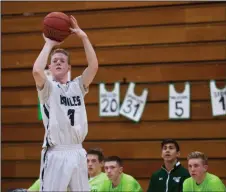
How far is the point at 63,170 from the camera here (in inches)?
205

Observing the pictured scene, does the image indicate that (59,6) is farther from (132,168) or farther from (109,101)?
(132,168)

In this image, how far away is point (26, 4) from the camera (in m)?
9.98

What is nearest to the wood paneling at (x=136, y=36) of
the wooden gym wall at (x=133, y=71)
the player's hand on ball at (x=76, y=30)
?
the wooden gym wall at (x=133, y=71)

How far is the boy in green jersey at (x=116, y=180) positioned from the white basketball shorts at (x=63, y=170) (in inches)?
112

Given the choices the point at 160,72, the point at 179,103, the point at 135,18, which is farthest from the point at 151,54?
the point at 179,103

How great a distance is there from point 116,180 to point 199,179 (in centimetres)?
116

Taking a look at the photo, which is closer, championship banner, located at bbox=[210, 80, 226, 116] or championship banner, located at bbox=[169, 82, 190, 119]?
championship banner, located at bbox=[210, 80, 226, 116]

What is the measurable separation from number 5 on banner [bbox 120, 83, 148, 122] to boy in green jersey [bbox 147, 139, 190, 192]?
1.30m

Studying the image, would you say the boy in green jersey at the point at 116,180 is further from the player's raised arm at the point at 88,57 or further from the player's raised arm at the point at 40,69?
the player's raised arm at the point at 40,69

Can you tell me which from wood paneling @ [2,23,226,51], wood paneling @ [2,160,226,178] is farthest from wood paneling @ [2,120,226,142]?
wood paneling @ [2,23,226,51]

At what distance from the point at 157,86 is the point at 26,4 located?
2.54 metres

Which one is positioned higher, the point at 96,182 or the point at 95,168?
the point at 95,168

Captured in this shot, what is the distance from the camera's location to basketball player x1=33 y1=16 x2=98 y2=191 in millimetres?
5219

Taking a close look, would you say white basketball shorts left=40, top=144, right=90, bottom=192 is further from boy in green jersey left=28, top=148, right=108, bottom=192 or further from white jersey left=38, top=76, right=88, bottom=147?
boy in green jersey left=28, top=148, right=108, bottom=192
